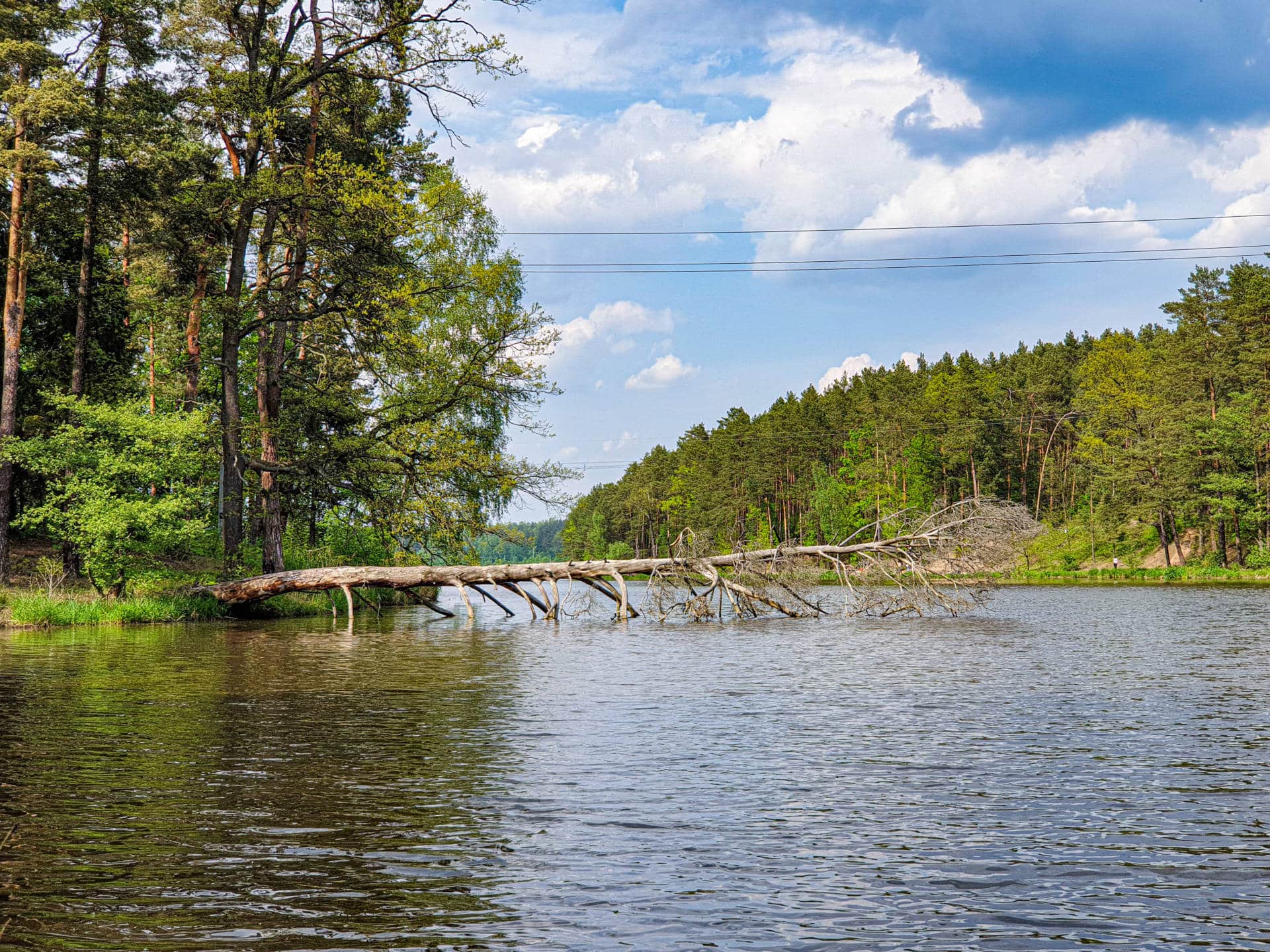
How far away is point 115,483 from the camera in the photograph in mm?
27891

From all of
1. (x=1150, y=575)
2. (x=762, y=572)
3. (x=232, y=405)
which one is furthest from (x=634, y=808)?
(x=1150, y=575)

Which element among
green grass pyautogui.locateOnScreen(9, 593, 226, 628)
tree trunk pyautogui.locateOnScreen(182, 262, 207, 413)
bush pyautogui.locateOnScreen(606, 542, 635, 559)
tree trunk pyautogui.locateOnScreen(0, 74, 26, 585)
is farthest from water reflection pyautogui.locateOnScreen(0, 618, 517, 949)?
bush pyautogui.locateOnScreen(606, 542, 635, 559)

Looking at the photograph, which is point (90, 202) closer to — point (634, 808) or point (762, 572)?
point (762, 572)

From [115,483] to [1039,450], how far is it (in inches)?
3810

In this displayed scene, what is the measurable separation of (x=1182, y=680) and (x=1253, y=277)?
220 feet

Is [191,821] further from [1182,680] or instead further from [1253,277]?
[1253,277]

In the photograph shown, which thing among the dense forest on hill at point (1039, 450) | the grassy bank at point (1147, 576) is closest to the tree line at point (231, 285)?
the dense forest on hill at point (1039, 450)

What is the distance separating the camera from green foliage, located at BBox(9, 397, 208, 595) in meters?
27.3

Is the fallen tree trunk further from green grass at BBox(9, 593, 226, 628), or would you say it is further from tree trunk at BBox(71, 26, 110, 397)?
tree trunk at BBox(71, 26, 110, 397)

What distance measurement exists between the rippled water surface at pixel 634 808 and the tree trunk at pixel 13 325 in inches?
533

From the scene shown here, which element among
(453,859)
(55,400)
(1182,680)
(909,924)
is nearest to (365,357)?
(55,400)

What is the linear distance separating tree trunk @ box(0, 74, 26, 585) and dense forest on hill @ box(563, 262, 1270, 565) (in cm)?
2619

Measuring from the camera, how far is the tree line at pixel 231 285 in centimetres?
2861

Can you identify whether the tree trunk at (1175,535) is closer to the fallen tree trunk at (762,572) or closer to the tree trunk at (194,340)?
the fallen tree trunk at (762,572)
